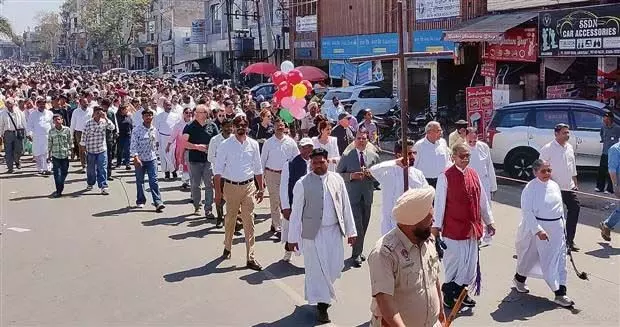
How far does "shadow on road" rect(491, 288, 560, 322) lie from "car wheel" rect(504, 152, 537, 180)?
7266mm

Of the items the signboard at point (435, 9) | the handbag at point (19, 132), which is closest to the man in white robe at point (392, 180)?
the handbag at point (19, 132)

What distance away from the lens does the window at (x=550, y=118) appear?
1388 cm

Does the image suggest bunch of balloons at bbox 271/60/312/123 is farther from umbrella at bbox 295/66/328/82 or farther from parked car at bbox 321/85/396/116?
umbrella at bbox 295/66/328/82

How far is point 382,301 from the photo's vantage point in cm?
399

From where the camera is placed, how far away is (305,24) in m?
32.8

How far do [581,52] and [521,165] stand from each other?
349 cm

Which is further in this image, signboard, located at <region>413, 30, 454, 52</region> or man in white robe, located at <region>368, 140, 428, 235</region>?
signboard, located at <region>413, 30, 454, 52</region>

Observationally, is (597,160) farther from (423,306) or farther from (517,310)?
(423,306)

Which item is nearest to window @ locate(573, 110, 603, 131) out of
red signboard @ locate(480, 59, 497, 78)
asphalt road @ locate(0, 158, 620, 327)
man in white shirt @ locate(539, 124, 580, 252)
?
asphalt road @ locate(0, 158, 620, 327)

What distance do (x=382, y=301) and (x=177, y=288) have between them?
13.3ft

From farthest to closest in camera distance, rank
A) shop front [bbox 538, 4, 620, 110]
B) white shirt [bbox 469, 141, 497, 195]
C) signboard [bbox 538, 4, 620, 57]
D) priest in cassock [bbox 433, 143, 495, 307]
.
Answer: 1. shop front [bbox 538, 4, 620, 110]
2. signboard [bbox 538, 4, 620, 57]
3. white shirt [bbox 469, 141, 497, 195]
4. priest in cassock [bbox 433, 143, 495, 307]

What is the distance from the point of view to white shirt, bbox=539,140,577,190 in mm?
8773

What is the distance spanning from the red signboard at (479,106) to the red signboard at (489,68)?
7.57ft

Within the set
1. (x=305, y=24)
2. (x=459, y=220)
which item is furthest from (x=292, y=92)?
(x=305, y=24)
